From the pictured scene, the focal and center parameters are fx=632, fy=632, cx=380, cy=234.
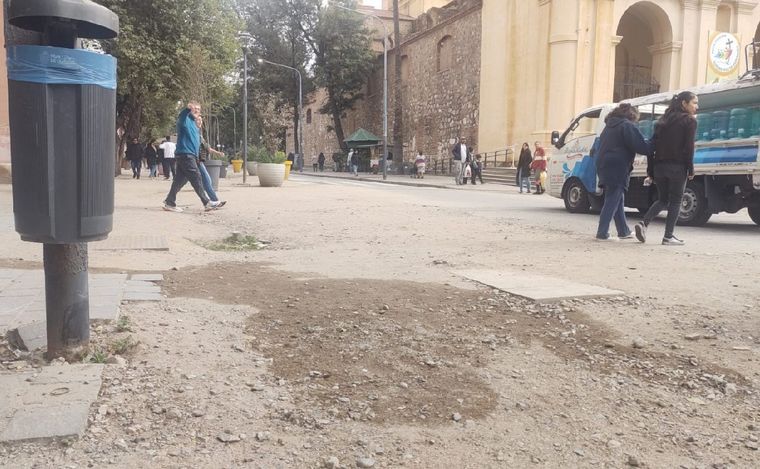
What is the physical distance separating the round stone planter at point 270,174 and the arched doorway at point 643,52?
17.9 meters

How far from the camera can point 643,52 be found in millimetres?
32969

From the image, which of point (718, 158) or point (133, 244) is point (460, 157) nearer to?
point (718, 158)

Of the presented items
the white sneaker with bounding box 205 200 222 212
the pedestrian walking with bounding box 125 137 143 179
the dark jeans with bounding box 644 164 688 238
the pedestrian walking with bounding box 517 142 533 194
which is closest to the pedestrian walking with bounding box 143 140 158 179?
the pedestrian walking with bounding box 125 137 143 179

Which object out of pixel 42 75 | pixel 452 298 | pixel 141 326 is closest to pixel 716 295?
pixel 452 298

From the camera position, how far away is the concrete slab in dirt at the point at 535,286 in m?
4.52

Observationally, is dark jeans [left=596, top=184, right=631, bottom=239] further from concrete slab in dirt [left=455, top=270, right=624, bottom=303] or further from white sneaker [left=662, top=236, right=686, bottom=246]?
concrete slab in dirt [left=455, top=270, right=624, bottom=303]

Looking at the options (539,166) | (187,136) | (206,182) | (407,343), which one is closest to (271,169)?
(539,166)

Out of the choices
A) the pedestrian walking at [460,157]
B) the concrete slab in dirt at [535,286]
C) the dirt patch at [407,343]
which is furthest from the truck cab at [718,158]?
the pedestrian walking at [460,157]

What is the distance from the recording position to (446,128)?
37.0 meters

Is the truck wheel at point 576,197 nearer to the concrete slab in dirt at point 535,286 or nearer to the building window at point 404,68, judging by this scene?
the concrete slab in dirt at point 535,286

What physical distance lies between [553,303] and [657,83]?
1106 inches

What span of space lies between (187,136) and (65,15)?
24.6ft

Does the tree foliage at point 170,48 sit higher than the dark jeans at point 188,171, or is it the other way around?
the tree foliage at point 170,48

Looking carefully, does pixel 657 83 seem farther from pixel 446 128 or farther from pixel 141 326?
pixel 141 326
